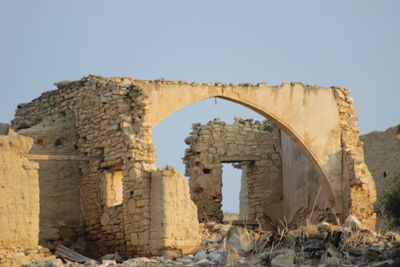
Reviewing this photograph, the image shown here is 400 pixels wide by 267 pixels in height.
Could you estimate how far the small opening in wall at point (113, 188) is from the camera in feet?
59.1

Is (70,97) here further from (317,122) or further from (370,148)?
(370,148)

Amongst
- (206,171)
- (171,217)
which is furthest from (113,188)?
(206,171)

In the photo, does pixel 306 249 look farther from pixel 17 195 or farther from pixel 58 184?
pixel 58 184

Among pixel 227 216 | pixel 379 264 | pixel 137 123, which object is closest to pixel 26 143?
pixel 137 123

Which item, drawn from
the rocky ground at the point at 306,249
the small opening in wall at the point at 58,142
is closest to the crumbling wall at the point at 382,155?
the small opening in wall at the point at 58,142

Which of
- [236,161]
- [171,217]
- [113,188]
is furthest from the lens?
[236,161]

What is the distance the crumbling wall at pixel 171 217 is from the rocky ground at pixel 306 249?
5.49 ft

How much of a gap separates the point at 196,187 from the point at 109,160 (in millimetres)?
4394

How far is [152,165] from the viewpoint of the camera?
1722 centimetres

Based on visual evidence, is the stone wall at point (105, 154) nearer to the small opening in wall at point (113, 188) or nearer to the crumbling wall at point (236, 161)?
the small opening in wall at point (113, 188)

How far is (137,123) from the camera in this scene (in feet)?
57.6

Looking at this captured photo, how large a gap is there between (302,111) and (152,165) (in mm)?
4159

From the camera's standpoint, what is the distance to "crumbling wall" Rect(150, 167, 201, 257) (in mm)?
16344

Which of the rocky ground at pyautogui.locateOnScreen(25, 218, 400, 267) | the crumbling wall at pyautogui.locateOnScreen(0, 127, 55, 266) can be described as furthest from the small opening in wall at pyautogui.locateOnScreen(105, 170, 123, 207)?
the rocky ground at pyautogui.locateOnScreen(25, 218, 400, 267)
